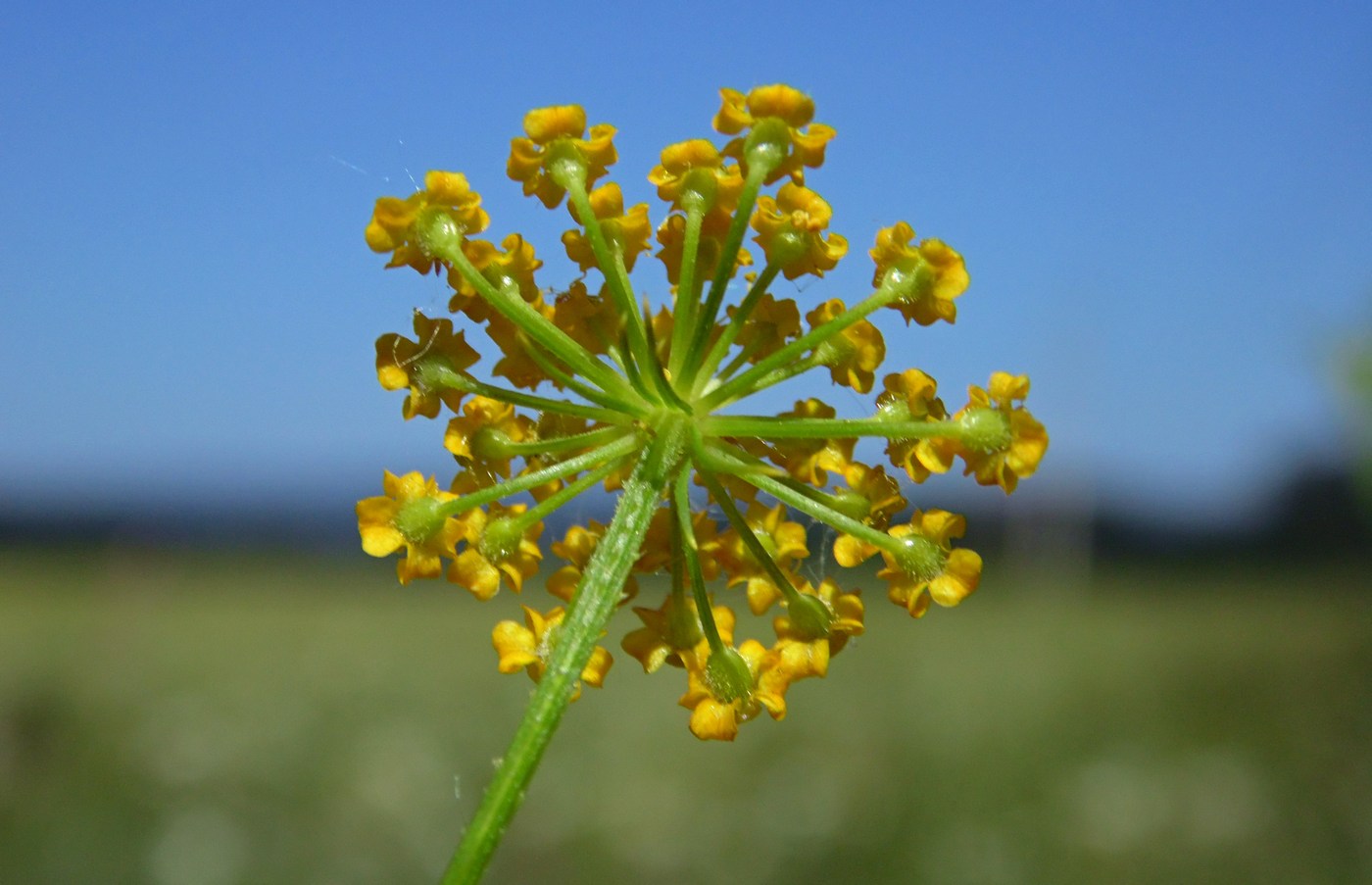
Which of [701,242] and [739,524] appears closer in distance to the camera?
[739,524]

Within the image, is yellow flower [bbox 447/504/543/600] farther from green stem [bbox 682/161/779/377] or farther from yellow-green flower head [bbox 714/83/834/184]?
yellow-green flower head [bbox 714/83/834/184]

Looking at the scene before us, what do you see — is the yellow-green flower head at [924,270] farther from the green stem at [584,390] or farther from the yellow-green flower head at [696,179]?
the green stem at [584,390]

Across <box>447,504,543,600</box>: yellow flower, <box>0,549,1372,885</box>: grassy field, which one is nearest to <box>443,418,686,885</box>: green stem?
<box>447,504,543,600</box>: yellow flower

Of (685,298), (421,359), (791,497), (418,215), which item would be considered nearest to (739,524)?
(791,497)

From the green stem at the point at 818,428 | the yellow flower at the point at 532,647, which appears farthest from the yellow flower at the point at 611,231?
the yellow flower at the point at 532,647

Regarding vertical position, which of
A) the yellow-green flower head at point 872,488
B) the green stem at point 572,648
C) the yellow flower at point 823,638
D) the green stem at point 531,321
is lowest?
the green stem at point 572,648

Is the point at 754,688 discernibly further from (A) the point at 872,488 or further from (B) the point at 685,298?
(B) the point at 685,298

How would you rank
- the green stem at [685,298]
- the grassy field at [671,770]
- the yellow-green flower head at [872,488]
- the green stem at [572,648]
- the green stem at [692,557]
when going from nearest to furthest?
1. the green stem at [572,648]
2. the green stem at [692,557]
3. the green stem at [685,298]
4. the yellow-green flower head at [872,488]
5. the grassy field at [671,770]
